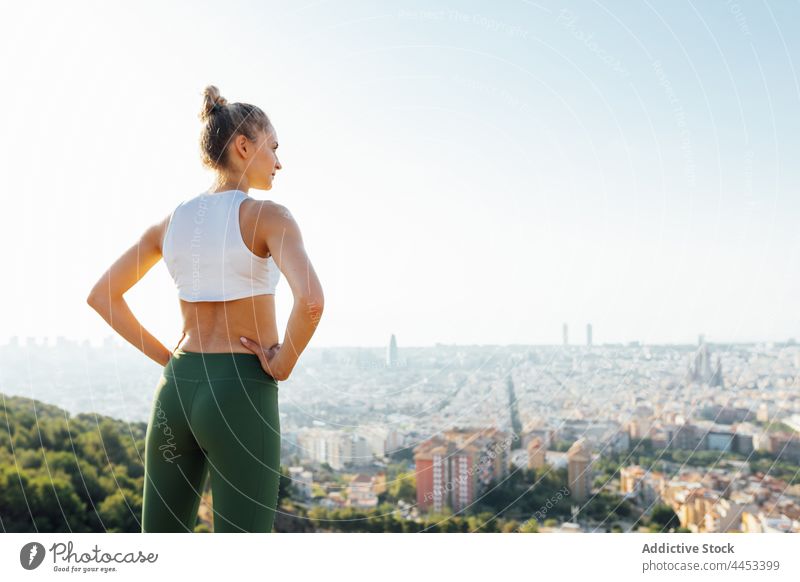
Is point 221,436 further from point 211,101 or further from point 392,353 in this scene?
point 392,353

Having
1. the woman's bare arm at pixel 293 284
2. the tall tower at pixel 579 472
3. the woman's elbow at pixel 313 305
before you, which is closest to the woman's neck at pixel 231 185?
the woman's bare arm at pixel 293 284

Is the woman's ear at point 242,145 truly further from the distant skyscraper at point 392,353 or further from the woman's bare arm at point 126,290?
the distant skyscraper at point 392,353

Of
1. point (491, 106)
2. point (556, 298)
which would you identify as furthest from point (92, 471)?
point (491, 106)

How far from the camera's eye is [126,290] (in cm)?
137

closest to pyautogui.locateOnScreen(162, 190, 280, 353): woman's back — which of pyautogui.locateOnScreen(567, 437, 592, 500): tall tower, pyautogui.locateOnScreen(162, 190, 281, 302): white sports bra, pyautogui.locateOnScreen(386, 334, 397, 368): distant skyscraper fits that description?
pyautogui.locateOnScreen(162, 190, 281, 302): white sports bra

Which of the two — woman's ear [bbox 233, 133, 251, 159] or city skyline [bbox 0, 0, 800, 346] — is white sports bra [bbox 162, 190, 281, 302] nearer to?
woman's ear [bbox 233, 133, 251, 159]

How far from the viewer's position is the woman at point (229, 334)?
1148 millimetres

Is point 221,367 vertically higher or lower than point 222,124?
lower

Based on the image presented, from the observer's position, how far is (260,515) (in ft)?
3.95

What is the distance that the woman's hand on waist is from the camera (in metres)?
1.17

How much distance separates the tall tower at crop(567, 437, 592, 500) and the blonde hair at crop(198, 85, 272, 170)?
2.76 metres

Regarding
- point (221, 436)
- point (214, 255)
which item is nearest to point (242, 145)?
point (214, 255)

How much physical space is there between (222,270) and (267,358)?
0.18 metres

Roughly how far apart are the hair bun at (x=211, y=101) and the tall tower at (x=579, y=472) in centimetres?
281
